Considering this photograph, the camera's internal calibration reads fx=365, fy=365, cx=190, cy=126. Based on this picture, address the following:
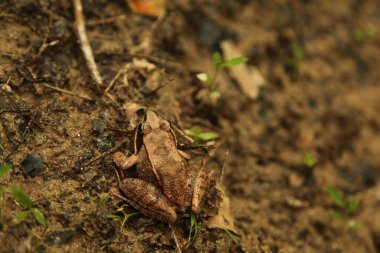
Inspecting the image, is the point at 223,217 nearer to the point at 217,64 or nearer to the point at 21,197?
the point at 217,64

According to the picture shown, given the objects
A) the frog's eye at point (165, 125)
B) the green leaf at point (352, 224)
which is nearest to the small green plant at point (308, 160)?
the green leaf at point (352, 224)

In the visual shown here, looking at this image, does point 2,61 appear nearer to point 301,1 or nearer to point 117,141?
point 117,141

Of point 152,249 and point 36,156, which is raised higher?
point 36,156

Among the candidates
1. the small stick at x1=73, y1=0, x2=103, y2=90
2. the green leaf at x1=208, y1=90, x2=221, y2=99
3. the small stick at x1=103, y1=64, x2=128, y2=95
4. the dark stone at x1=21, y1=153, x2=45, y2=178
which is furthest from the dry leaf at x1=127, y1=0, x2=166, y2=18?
the dark stone at x1=21, y1=153, x2=45, y2=178

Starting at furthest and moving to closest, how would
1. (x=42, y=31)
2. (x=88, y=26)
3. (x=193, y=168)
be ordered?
(x=88, y=26), (x=42, y=31), (x=193, y=168)

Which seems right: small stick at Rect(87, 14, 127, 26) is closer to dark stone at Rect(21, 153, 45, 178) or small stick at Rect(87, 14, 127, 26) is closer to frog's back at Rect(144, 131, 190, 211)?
frog's back at Rect(144, 131, 190, 211)

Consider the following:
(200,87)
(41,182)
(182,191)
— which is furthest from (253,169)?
(41,182)

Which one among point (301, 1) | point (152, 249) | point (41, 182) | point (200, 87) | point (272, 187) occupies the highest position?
point (301, 1)
